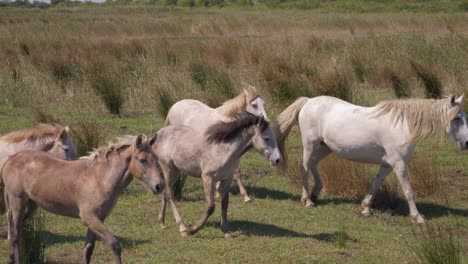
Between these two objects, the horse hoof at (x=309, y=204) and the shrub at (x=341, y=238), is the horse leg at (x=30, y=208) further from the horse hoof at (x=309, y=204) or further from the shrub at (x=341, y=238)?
the horse hoof at (x=309, y=204)

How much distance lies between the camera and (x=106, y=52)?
19438mm

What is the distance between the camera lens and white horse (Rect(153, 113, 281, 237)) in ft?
24.9

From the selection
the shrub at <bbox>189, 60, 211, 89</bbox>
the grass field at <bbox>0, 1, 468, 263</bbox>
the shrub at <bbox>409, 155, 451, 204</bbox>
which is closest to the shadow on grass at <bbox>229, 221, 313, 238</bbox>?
the grass field at <bbox>0, 1, 468, 263</bbox>

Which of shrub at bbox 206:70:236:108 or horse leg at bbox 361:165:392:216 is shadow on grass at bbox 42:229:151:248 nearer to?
horse leg at bbox 361:165:392:216

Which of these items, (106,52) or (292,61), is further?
(106,52)

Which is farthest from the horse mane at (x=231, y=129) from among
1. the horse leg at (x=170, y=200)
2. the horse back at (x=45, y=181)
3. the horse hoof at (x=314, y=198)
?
the horse hoof at (x=314, y=198)

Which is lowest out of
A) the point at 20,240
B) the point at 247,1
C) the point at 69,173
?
the point at 247,1

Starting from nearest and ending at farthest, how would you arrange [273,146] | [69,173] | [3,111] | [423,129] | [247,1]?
1. [69,173]
2. [273,146]
3. [423,129]
4. [3,111]
5. [247,1]

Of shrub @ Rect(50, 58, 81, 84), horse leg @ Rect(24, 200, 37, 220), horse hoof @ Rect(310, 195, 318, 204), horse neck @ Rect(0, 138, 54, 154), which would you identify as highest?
horse neck @ Rect(0, 138, 54, 154)


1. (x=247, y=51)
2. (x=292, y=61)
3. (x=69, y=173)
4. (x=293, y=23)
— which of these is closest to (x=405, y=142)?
(x=69, y=173)

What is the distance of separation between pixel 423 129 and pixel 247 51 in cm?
1180

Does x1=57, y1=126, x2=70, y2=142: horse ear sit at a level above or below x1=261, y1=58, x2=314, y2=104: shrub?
above

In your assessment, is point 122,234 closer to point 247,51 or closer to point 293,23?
point 247,51

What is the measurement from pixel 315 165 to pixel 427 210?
154 centimetres
